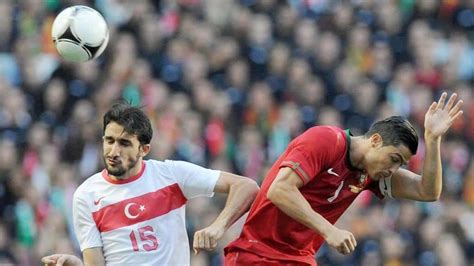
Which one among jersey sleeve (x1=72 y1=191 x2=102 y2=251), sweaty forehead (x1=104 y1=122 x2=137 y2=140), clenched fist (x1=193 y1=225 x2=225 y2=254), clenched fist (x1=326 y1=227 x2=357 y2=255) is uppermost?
sweaty forehead (x1=104 y1=122 x2=137 y2=140)

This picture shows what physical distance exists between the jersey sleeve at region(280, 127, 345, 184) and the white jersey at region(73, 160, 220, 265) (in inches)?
26.6

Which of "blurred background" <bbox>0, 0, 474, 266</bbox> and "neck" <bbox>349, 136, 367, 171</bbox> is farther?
"blurred background" <bbox>0, 0, 474, 266</bbox>

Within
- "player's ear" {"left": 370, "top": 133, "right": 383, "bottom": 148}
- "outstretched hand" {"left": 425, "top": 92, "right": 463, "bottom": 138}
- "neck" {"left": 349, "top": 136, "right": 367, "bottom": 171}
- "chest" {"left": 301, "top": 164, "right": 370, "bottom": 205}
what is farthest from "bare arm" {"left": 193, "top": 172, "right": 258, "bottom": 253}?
"outstretched hand" {"left": 425, "top": 92, "right": 463, "bottom": 138}

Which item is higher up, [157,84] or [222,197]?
[157,84]

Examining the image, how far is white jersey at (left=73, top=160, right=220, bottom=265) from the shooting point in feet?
26.9

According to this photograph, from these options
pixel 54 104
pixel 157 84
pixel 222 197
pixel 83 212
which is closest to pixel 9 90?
pixel 54 104

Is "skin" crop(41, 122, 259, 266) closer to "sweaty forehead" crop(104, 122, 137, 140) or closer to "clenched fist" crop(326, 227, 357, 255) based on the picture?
"sweaty forehead" crop(104, 122, 137, 140)

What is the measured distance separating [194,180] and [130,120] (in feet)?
1.86

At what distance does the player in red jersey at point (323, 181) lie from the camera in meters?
7.91

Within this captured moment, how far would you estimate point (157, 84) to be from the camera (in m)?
15.5

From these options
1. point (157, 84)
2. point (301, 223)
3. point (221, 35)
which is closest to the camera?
point (301, 223)

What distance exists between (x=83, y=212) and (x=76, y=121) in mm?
6396

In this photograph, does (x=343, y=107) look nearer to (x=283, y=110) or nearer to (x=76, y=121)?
(x=283, y=110)

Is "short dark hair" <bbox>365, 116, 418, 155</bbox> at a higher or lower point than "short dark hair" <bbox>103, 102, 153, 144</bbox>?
lower
